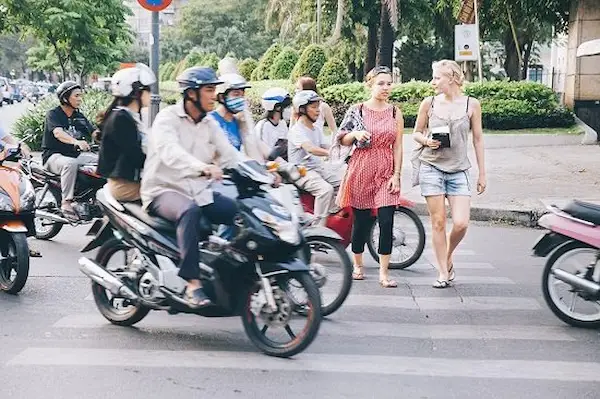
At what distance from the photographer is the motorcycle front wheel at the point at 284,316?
17.8ft

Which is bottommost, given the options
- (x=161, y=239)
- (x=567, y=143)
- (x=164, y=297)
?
(x=567, y=143)

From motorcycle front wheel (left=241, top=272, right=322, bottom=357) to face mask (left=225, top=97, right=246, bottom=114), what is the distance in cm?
213

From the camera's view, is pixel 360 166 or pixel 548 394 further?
pixel 360 166

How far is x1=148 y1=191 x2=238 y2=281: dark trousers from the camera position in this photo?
221 inches

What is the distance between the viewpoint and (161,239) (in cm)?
584

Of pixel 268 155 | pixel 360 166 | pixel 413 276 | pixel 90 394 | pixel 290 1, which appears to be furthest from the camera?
pixel 290 1

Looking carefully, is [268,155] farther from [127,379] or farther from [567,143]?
[567,143]

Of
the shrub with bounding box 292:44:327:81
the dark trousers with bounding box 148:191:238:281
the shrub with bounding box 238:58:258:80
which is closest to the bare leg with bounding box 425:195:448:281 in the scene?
the dark trousers with bounding box 148:191:238:281

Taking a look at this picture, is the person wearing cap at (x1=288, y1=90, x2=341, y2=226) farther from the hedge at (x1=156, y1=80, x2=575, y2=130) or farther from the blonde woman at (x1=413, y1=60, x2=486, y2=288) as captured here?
the hedge at (x1=156, y1=80, x2=575, y2=130)

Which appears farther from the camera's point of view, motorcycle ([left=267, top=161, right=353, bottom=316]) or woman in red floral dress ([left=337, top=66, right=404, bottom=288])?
woman in red floral dress ([left=337, top=66, right=404, bottom=288])

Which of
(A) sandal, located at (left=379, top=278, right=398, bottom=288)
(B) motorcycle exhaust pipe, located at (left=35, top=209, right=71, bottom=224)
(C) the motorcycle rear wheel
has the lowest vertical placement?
(A) sandal, located at (left=379, top=278, right=398, bottom=288)

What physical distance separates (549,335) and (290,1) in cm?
4627

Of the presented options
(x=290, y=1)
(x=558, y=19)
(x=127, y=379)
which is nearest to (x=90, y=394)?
(x=127, y=379)

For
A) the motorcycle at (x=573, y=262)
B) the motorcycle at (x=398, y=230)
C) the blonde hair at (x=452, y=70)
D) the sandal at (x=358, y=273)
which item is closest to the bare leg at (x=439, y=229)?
the motorcycle at (x=398, y=230)
